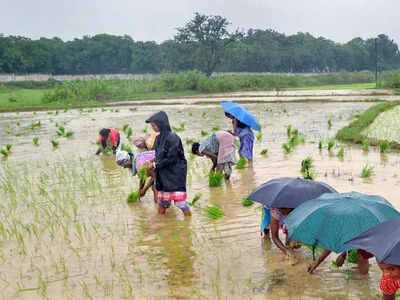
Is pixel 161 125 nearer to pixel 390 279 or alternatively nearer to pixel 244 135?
pixel 244 135

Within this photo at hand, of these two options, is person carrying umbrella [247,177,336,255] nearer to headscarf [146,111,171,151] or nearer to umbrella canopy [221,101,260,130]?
headscarf [146,111,171,151]

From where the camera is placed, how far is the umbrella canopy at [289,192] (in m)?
4.65

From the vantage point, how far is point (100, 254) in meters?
5.28

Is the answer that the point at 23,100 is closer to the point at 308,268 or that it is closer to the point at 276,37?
the point at 308,268

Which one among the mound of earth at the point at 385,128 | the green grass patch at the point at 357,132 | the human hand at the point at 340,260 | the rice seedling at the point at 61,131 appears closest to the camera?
the human hand at the point at 340,260

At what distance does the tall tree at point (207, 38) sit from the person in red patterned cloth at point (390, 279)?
2450 inches

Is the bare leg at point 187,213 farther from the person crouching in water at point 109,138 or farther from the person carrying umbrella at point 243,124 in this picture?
the person crouching in water at point 109,138

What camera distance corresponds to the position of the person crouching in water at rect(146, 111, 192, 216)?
6.21 meters

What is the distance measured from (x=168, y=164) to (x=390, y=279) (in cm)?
323

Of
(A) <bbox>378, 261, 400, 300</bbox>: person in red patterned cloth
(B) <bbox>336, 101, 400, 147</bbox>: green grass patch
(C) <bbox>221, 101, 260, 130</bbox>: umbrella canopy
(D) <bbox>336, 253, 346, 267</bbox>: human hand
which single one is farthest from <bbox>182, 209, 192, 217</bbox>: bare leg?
(B) <bbox>336, 101, 400, 147</bbox>: green grass patch

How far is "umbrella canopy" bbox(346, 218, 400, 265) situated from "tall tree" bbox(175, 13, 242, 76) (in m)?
62.2

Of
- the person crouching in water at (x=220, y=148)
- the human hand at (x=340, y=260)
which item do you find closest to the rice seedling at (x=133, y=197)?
the person crouching in water at (x=220, y=148)

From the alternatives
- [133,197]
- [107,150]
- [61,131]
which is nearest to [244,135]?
[133,197]

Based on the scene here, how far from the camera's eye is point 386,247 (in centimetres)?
324
